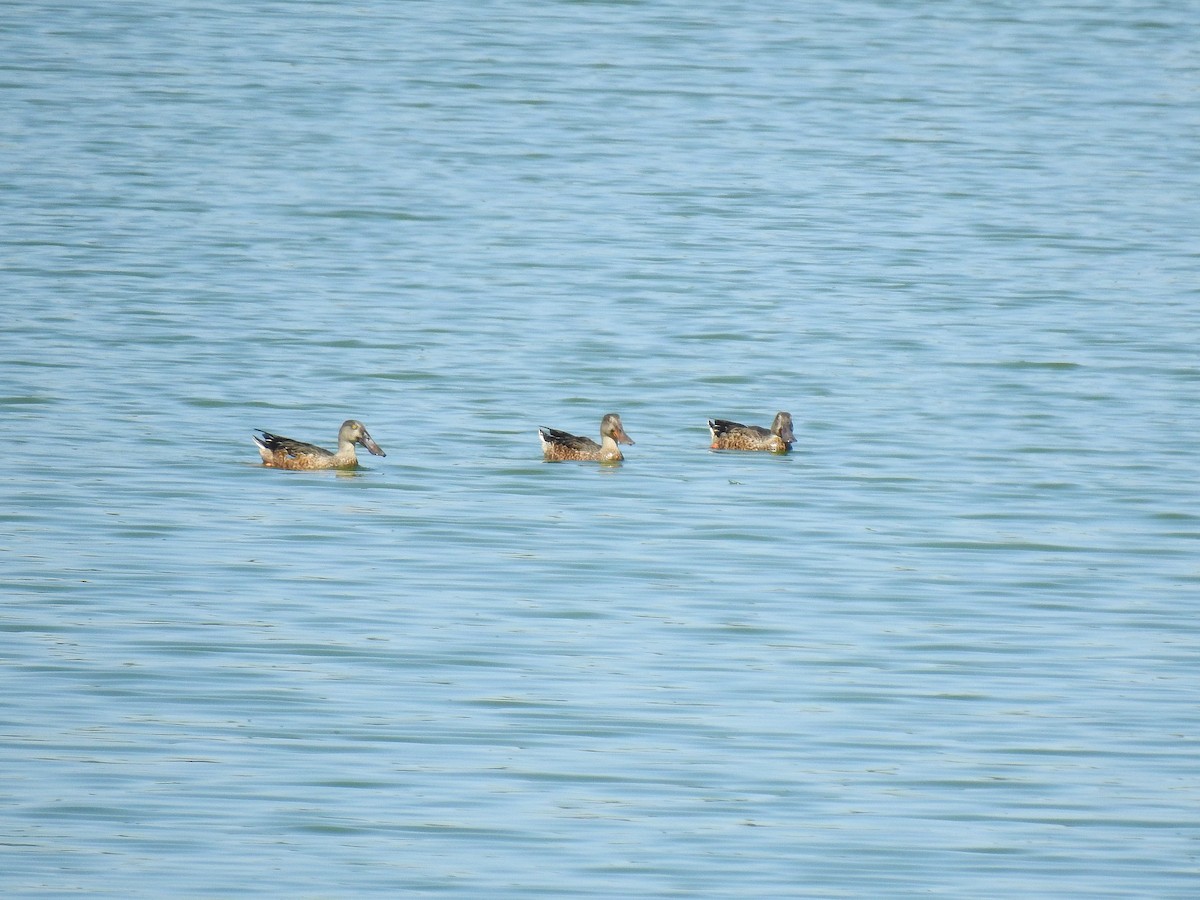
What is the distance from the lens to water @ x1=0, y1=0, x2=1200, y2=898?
352 inches

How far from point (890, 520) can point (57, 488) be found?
18.5 feet

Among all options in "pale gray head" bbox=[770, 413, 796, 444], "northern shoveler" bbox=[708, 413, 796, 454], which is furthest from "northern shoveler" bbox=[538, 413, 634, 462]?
"pale gray head" bbox=[770, 413, 796, 444]

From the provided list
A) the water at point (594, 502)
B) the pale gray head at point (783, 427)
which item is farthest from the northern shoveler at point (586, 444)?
the pale gray head at point (783, 427)

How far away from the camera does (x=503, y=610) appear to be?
39.7 feet

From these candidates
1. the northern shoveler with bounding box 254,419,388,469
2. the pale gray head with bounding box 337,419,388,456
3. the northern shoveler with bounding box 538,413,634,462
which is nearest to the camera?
the northern shoveler with bounding box 254,419,388,469

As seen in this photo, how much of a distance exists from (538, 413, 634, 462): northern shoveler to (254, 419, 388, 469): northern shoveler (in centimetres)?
125

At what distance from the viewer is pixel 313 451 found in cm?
1577

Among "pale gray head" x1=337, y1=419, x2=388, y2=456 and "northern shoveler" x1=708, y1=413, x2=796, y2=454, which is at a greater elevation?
"northern shoveler" x1=708, y1=413, x2=796, y2=454

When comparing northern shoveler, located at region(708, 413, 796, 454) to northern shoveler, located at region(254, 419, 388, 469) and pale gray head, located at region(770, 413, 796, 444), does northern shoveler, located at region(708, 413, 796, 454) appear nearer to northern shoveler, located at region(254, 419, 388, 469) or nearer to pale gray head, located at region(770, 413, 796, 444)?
pale gray head, located at region(770, 413, 796, 444)

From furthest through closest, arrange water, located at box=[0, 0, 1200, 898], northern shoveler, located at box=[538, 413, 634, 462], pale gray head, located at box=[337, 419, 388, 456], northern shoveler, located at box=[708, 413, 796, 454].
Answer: northern shoveler, located at box=[708, 413, 796, 454] → northern shoveler, located at box=[538, 413, 634, 462] → pale gray head, located at box=[337, 419, 388, 456] → water, located at box=[0, 0, 1200, 898]

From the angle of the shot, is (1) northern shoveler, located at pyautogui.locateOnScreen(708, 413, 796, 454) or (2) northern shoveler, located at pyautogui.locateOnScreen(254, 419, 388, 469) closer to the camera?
(2) northern shoveler, located at pyautogui.locateOnScreen(254, 419, 388, 469)

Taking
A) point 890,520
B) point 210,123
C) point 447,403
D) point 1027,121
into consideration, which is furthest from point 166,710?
point 1027,121

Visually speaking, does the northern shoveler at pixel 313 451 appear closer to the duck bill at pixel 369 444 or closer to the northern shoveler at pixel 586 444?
the duck bill at pixel 369 444

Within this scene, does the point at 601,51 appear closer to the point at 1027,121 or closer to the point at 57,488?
the point at 1027,121
